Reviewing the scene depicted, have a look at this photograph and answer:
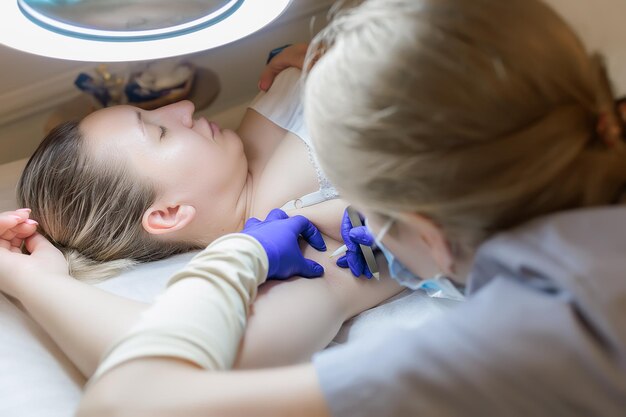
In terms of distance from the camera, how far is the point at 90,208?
3.44 ft

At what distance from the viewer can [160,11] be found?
89cm

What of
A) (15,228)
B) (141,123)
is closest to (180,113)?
(141,123)

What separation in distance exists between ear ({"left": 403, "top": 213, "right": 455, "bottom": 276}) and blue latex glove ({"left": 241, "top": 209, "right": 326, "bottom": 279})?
264 mm

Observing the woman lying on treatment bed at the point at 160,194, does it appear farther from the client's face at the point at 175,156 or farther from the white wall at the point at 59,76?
the white wall at the point at 59,76

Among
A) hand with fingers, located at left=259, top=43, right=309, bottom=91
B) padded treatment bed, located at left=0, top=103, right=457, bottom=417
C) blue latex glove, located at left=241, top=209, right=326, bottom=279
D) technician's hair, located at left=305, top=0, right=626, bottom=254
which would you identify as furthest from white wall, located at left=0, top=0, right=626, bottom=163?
technician's hair, located at left=305, top=0, right=626, bottom=254

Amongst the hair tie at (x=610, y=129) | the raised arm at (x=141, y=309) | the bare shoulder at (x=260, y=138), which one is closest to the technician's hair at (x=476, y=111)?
the hair tie at (x=610, y=129)

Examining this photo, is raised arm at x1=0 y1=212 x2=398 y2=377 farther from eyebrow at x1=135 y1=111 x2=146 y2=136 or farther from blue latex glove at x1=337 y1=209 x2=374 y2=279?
eyebrow at x1=135 y1=111 x2=146 y2=136

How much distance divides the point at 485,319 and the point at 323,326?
0.38 meters

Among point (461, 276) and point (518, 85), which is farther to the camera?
point (461, 276)

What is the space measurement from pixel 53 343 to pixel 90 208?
0.79 feet

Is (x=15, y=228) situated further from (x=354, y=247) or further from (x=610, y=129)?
(x=610, y=129)

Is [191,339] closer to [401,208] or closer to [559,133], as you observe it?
[401,208]

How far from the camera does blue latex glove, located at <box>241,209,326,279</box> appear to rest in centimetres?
87

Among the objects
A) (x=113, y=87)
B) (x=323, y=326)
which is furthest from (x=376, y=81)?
(x=113, y=87)
